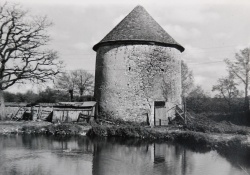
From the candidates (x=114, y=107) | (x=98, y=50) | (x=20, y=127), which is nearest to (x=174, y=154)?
(x=114, y=107)

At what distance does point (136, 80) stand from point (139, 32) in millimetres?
4177

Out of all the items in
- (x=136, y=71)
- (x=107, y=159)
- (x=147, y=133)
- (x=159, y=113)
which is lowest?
(x=107, y=159)

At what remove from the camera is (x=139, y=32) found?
2666cm

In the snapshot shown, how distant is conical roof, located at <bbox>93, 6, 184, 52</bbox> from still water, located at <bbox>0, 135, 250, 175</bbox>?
9.87m

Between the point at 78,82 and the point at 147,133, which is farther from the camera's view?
the point at 78,82

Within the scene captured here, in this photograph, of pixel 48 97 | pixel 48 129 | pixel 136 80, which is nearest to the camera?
pixel 48 129

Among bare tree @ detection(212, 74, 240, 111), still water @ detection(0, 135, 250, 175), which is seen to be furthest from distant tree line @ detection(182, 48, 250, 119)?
still water @ detection(0, 135, 250, 175)

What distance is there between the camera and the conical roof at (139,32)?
26.3 metres

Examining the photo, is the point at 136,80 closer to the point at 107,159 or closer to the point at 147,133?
the point at 147,133

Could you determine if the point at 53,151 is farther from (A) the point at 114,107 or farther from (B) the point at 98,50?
(B) the point at 98,50

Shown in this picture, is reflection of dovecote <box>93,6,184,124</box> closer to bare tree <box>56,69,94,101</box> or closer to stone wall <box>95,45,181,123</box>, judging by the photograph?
stone wall <box>95,45,181,123</box>

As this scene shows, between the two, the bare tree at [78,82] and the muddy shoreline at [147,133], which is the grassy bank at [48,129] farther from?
the bare tree at [78,82]

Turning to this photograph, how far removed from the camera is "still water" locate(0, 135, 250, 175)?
12.6 meters

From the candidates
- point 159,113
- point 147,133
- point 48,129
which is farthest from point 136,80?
point 48,129
